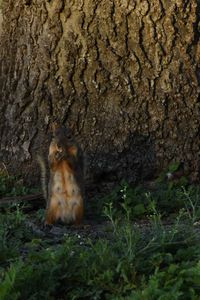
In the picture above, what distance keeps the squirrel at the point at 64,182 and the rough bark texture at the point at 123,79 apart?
0.80m

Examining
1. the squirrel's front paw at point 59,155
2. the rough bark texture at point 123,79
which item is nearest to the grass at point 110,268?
the squirrel's front paw at point 59,155

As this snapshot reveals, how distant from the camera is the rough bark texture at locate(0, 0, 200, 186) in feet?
25.3

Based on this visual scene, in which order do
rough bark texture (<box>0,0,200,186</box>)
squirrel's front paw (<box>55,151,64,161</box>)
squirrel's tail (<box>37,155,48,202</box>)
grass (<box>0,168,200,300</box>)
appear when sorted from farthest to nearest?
rough bark texture (<box>0,0,200,186</box>) < squirrel's tail (<box>37,155,48,202</box>) < squirrel's front paw (<box>55,151,64,161</box>) < grass (<box>0,168,200,300</box>)

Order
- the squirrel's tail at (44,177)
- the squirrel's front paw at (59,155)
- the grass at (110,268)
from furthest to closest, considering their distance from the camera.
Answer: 1. the squirrel's tail at (44,177)
2. the squirrel's front paw at (59,155)
3. the grass at (110,268)

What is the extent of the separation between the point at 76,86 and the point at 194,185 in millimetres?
1505

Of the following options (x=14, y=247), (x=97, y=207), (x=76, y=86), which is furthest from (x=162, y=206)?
(x=14, y=247)

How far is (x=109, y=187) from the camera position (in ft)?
25.6

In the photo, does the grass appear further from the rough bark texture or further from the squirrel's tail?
the rough bark texture

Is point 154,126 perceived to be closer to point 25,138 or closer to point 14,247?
point 25,138

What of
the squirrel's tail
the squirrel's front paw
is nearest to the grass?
the squirrel's front paw

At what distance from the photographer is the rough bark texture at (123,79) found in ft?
25.3

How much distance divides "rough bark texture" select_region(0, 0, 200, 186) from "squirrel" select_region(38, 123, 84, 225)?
801 millimetres

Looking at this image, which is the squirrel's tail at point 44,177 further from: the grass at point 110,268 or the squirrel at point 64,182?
the grass at point 110,268

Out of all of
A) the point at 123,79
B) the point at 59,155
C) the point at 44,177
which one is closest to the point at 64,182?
the point at 59,155
